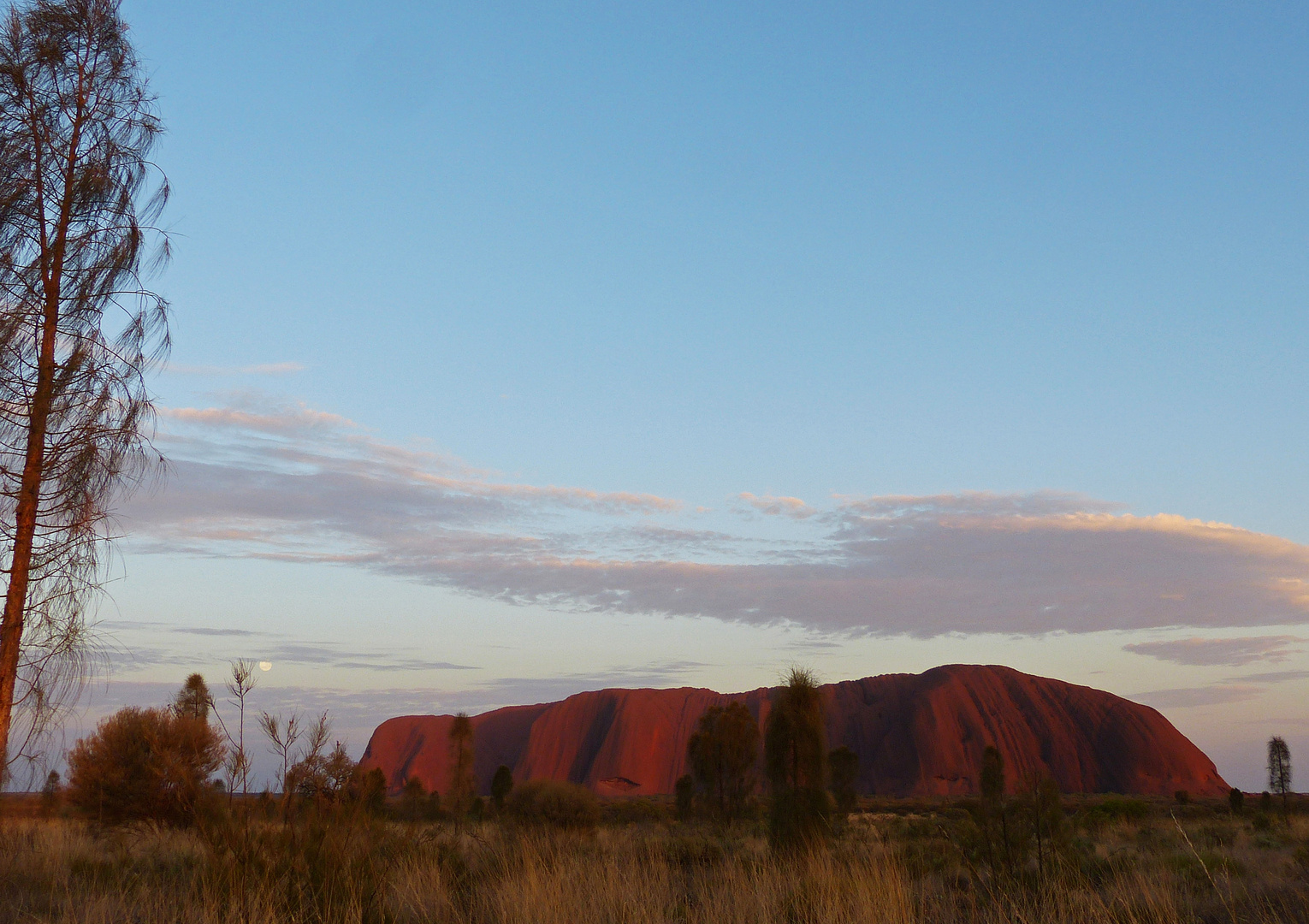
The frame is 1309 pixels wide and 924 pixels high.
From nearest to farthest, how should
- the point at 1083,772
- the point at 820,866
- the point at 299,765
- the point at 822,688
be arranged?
the point at 299,765
the point at 820,866
the point at 822,688
the point at 1083,772

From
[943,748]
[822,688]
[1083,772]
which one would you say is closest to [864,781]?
[943,748]

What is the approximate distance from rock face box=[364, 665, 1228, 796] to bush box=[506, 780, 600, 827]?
193 feet

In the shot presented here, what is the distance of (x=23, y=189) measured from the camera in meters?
10.2

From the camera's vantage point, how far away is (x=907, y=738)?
99562 millimetres

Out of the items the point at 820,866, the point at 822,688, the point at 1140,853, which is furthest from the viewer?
the point at 822,688

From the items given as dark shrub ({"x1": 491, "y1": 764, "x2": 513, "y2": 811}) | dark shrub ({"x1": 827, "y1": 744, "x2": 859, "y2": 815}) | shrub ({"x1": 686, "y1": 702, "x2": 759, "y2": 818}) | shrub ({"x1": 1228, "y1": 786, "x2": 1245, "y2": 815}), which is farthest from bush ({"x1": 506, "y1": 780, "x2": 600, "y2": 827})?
shrub ({"x1": 1228, "y1": 786, "x2": 1245, "y2": 815})

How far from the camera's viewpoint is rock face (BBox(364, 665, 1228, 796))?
94.7 m

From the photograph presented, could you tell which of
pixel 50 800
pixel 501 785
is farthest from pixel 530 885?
pixel 501 785

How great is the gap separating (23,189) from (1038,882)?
1353cm

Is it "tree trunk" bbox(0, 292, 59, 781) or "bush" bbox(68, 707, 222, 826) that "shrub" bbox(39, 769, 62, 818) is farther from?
"tree trunk" bbox(0, 292, 59, 781)

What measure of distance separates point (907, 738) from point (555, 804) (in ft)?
279

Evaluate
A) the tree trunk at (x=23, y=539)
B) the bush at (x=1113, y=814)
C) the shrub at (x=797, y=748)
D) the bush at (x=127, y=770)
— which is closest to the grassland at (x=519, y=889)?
the tree trunk at (x=23, y=539)

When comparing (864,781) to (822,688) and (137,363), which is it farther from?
(137,363)

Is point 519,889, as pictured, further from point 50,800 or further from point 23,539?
point 50,800
